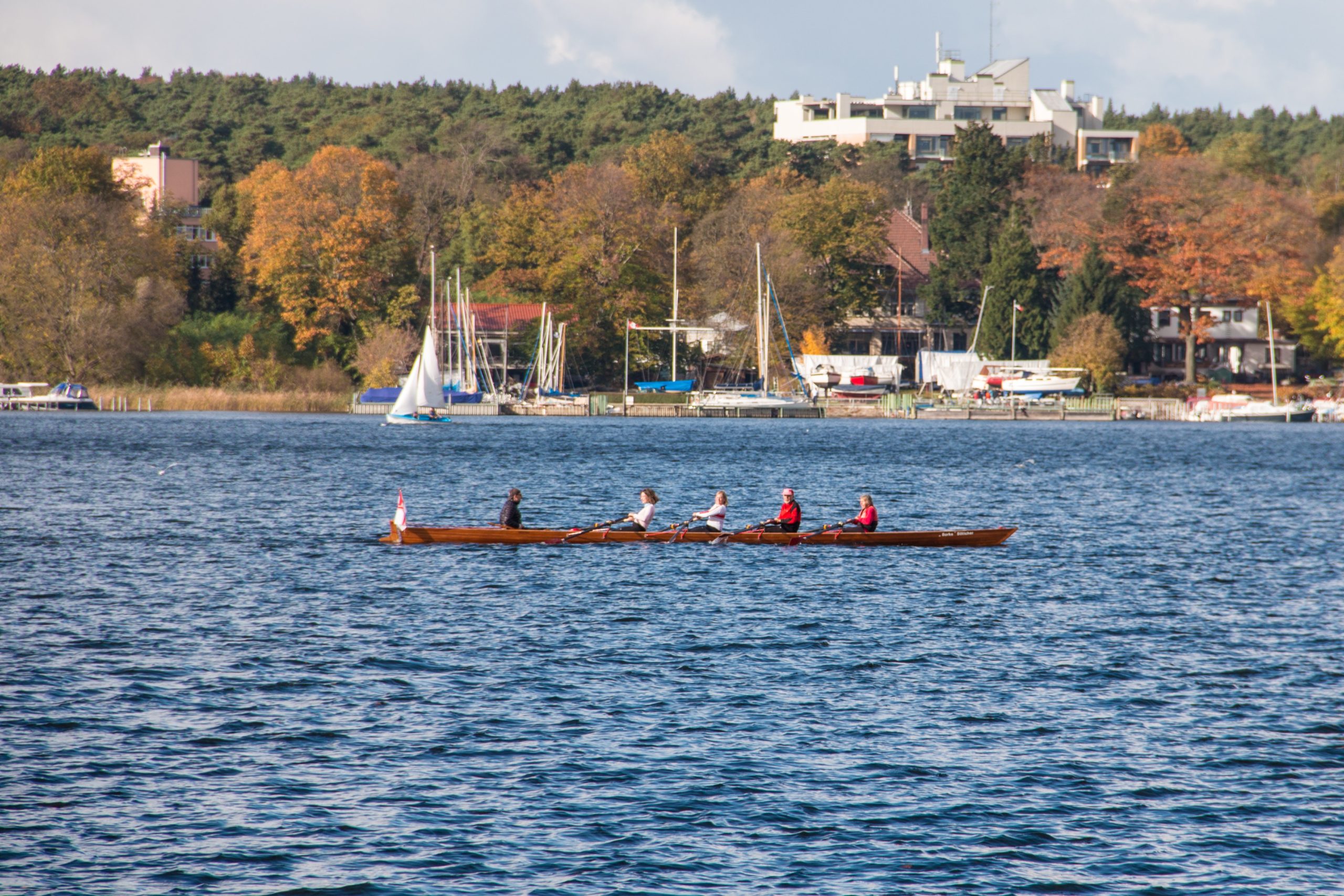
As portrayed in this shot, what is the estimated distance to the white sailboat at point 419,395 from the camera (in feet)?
325

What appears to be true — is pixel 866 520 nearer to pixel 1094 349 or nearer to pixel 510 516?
pixel 510 516

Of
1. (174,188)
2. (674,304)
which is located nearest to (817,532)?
(674,304)

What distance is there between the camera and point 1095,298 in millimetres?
119438

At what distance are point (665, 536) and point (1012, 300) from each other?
9017 cm

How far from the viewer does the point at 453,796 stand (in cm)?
1739

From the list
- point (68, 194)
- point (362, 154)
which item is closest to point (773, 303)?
point (362, 154)

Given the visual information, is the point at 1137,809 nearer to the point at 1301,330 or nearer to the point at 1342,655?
the point at 1342,655

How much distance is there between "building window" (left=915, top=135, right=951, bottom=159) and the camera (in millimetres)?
194962

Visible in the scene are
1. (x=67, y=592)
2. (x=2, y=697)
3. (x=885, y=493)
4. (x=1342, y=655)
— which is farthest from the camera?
(x=885, y=493)

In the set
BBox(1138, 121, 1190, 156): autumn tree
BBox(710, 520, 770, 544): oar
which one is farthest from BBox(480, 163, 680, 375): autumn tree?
BBox(710, 520, 770, 544): oar

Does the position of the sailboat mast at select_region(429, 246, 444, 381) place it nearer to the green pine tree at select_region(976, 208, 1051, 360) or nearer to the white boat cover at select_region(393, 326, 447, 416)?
the white boat cover at select_region(393, 326, 447, 416)

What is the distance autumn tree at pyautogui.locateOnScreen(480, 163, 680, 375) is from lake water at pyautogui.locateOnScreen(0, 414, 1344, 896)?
246 feet

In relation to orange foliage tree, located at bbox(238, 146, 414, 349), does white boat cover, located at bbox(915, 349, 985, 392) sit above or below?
below

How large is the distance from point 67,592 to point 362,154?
96988 mm
